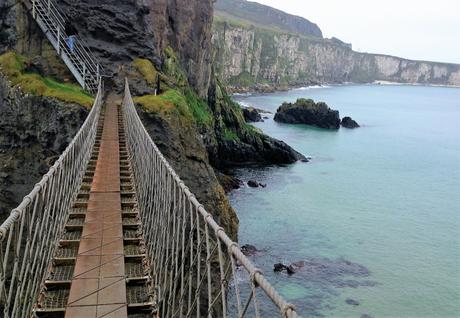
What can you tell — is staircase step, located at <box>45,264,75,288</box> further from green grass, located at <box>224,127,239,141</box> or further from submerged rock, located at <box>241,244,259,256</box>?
green grass, located at <box>224,127,239,141</box>

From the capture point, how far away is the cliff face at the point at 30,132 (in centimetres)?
1728

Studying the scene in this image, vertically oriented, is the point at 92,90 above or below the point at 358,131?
above

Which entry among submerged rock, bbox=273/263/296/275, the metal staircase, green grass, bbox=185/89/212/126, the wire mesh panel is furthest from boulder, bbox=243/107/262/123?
the wire mesh panel

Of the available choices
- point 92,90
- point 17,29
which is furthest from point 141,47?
point 17,29

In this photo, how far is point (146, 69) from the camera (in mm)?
26656

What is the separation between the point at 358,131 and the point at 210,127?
4277cm

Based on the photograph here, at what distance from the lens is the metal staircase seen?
22.6 m

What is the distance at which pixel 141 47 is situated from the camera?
92.7 feet

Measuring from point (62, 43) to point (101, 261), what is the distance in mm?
19335

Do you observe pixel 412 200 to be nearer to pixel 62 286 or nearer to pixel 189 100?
pixel 189 100

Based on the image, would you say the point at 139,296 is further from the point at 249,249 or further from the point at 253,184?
the point at 253,184

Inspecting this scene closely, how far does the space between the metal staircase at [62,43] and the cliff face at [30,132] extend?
4915 mm

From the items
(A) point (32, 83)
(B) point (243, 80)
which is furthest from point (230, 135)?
(B) point (243, 80)

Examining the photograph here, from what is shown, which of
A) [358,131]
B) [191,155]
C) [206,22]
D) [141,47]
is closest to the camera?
[191,155]
